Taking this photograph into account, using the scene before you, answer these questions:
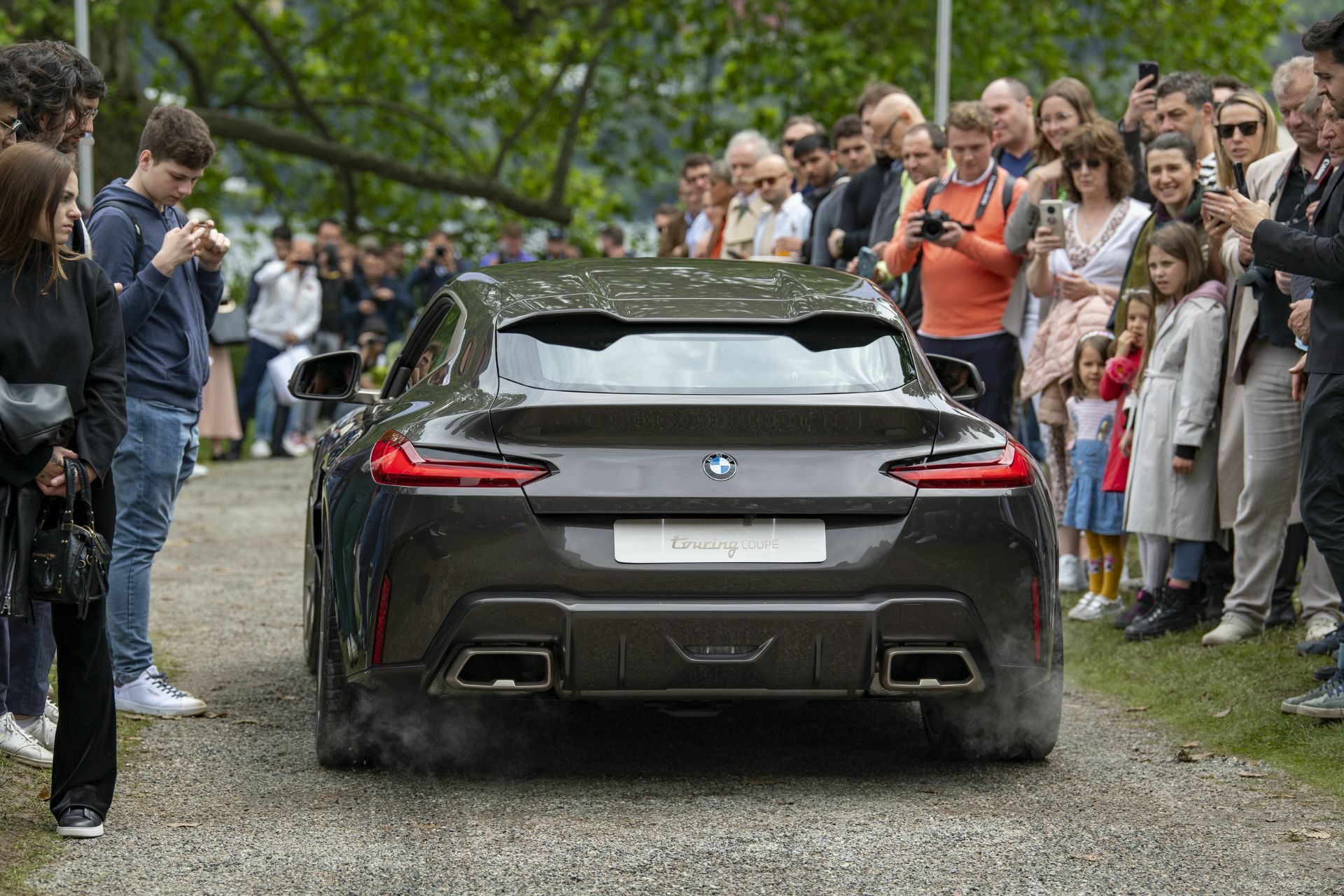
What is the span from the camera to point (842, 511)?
16.6 ft

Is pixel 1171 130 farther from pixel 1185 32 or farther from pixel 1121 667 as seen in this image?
pixel 1185 32

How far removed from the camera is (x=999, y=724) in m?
5.75

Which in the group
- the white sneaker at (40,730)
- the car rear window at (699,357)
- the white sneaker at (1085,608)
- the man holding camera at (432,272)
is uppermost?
the car rear window at (699,357)

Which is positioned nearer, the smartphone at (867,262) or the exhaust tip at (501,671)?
the exhaust tip at (501,671)

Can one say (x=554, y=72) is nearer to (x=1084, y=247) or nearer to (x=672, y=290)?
(x=1084, y=247)

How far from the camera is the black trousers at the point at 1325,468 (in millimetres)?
6008

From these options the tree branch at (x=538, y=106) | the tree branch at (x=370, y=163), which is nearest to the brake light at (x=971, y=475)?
the tree branch at (x=370, y=163)

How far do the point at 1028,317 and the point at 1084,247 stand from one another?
49 cm

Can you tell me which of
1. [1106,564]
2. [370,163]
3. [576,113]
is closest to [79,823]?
[1106,564]

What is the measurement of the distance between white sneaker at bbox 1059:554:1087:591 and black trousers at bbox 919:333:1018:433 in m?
0.83

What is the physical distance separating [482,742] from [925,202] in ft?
15.2

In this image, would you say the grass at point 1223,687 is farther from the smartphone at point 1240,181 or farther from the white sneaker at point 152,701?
the white sneaker at point 152,701

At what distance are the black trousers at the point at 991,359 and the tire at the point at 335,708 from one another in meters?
4.54

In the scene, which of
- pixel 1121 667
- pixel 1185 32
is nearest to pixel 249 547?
pixel 1121 667
